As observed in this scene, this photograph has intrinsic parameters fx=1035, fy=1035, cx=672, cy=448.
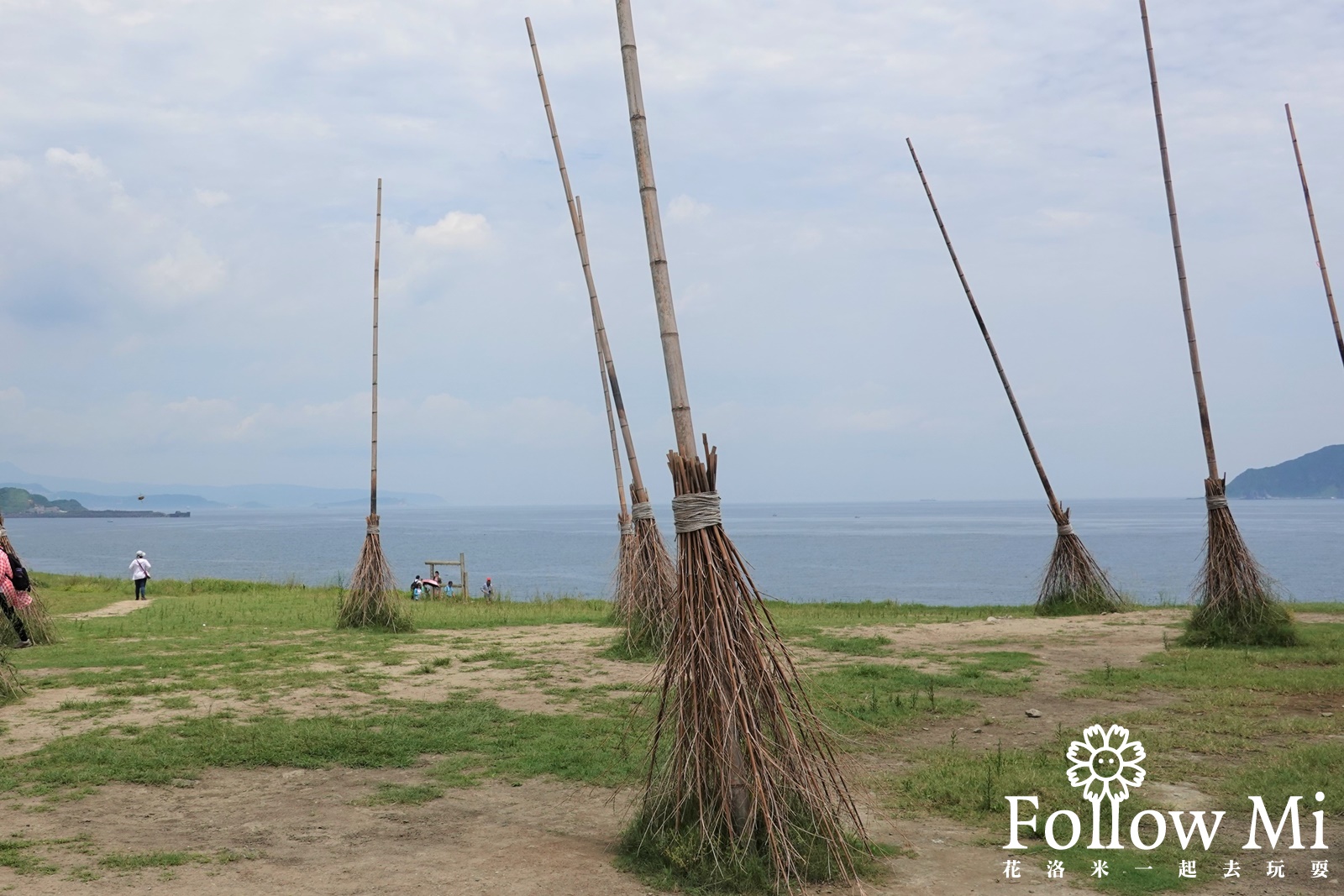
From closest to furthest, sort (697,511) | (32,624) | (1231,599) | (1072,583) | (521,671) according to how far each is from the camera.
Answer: (697,511)
(521,671)
(1231,599)
(32,624)
(1072,583)

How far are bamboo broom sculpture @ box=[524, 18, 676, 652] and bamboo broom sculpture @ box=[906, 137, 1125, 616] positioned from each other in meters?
5.51

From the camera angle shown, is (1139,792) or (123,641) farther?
(123,641)

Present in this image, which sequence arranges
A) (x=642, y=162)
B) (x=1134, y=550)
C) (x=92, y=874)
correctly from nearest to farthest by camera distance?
(x=92, y=874) → (x=642, y=162) → (x=1134, y=550)

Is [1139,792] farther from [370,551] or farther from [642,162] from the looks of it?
[370,551]

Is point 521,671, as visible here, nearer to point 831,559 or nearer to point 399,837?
point 399,837

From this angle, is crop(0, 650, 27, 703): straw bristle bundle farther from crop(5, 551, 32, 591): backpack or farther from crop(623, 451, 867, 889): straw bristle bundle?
crop(623, 451, 867, 889): straw bristle bundle

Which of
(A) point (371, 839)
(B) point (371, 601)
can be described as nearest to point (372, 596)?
(B) point (371, 601)

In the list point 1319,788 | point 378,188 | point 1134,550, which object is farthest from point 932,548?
point 1319,788

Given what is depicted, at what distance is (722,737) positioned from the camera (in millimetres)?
4316

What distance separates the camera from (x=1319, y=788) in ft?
17.0

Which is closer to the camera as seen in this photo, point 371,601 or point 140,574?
point 371,601

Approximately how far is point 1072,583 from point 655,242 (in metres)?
11.1

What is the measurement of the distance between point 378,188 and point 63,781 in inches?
382

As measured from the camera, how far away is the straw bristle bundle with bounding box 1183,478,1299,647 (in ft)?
32.7
